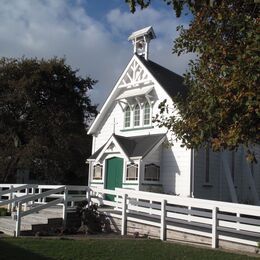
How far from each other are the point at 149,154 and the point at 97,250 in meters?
9.94

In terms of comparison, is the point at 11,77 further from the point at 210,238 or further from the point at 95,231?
the point at 210,238

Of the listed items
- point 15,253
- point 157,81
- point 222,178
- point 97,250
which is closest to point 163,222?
point 97,250

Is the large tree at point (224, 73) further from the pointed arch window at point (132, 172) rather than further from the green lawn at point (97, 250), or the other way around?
the pointed arch window at point (132, 172)

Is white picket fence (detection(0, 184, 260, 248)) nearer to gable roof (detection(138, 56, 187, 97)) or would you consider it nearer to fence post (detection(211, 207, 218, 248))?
fence post (detection(211, 207, 218, 248))

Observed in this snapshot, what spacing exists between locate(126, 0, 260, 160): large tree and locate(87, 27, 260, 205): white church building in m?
10.1

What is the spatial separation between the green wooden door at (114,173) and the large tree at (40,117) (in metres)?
12.5

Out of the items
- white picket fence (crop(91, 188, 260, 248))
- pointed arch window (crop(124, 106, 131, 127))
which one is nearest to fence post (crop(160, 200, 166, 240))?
white picket fence (crop(91, 188, 260, 248))

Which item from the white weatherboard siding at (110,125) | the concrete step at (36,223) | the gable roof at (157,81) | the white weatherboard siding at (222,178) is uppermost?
the gable roof at (157,81)

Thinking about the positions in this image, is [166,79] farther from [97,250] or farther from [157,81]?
[97,250]

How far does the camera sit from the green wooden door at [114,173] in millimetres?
23531

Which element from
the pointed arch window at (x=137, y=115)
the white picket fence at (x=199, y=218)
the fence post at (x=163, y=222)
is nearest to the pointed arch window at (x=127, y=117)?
the pointed arch window at (x=137, y=115)

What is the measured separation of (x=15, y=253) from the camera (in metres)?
11.9

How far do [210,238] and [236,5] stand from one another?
22.1ft

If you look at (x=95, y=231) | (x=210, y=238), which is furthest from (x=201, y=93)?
(x=95, y=231)
